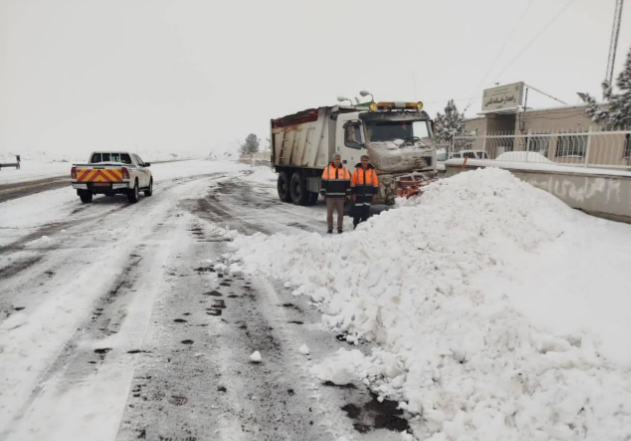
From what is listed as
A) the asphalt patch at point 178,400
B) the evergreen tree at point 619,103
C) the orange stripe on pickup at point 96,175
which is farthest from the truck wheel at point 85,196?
the evergreen tree at point 619,103

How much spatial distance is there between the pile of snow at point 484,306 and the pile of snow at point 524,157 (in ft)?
8.94

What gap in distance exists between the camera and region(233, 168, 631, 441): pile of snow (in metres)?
2.90

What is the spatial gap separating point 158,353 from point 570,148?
944cm

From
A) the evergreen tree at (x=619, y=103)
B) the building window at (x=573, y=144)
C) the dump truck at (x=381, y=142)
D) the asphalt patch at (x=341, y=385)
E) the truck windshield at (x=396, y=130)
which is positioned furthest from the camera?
the evergreen tree at (x=619, y=103)

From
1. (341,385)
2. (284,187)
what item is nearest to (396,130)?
(284,187)

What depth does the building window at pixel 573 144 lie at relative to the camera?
357 inches

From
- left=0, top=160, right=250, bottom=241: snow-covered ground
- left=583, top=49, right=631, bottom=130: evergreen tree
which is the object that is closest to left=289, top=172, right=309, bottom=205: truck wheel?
left=0, top=160, right=250, bottom=241: snow-covered ground

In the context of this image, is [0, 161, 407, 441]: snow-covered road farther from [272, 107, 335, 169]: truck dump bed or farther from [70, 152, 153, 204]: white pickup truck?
[272, 107, 335, 169]: truck dump bed

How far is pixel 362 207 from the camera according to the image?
30.3 feet

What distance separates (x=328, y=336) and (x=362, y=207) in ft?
16.9

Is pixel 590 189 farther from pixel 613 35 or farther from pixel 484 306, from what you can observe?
pixel 613 35

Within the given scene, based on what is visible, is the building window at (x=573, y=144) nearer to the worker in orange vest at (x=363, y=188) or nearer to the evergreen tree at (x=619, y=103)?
the worker in orange vest at (x=363, y=188)

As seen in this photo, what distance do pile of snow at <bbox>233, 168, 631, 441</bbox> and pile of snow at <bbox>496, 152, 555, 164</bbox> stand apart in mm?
2724

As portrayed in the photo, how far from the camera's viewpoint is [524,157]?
33.4 ft
